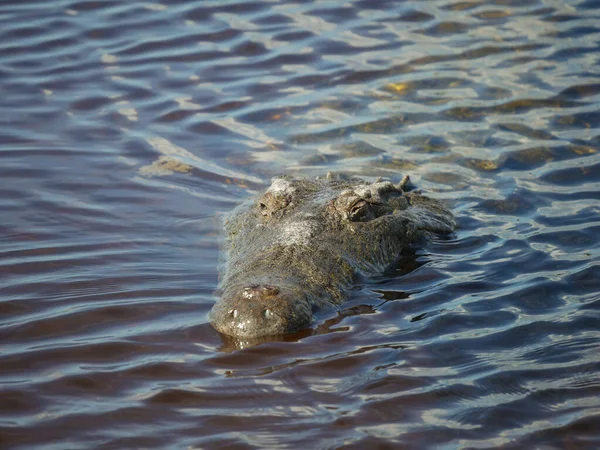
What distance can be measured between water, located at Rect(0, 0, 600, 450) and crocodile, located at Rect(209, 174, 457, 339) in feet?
0.53

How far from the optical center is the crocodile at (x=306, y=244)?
503 cm

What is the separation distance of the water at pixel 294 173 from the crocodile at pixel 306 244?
0.16m

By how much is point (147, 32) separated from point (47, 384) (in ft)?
29.4

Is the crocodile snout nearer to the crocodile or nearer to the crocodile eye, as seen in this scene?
the crocodile

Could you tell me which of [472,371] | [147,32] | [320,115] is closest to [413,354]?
[472,371]

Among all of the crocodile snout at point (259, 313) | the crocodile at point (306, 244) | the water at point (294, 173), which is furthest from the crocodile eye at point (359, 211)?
the crocodile snout at point (259, 313)

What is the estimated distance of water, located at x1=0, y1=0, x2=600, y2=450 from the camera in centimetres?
428

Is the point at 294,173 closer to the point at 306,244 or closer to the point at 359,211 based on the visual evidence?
the point at 359,211

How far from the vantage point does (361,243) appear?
20.6 ft

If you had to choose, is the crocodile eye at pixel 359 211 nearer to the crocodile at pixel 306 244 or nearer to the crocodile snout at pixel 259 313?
the crocodile at pixel 306 244

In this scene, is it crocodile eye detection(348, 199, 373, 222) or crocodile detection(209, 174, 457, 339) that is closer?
crocodile detection(209, 174, 457, 339)

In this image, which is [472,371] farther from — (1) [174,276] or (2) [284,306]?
(1) [174,276]

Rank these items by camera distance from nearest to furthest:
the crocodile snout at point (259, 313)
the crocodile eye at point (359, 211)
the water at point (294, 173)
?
1. the water at point (294, 173)
2. the crocodile snout at point (259, 313)
3. the crocodile eye at point (359, 211)

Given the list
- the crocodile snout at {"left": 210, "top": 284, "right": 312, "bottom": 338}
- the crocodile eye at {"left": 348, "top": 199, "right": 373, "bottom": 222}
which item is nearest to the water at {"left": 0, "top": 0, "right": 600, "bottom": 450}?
the crocodile snout at {"left": 210, "top": 284, "right": 312, "bottom": 338}
